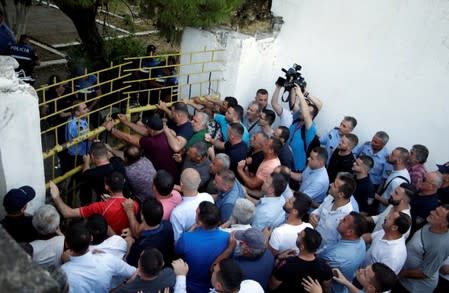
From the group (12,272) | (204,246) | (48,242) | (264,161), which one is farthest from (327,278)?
(12,272)

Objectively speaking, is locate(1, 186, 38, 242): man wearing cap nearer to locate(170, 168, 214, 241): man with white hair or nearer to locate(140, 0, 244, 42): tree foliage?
locate(170, 168, 214, 241): man with white hair

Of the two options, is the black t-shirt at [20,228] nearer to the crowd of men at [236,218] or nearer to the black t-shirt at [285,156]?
the crowd of men at [236,218]

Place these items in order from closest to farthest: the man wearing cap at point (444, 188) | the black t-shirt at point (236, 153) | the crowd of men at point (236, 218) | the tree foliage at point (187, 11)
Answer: the crowd of men at point (236, 218) → the man wearing cap at point (444, 188) → the black t-shirt at point (236, 153) → the tree foliage at point (187, 11)

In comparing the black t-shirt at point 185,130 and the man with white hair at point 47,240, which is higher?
the black t-shirt at point 185,130

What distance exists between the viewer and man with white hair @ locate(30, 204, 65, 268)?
340cm

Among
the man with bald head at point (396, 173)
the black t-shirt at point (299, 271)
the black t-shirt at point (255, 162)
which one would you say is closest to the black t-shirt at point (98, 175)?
the black t-shirt at point (255, 162)

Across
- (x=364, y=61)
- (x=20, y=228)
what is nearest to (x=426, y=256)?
(x=364, y=61)

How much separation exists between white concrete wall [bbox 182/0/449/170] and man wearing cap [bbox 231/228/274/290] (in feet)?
11.8

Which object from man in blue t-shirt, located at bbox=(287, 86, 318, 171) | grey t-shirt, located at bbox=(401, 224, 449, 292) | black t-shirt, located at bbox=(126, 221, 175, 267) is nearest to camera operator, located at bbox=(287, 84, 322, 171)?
man in blue t-shirt, located at bbox=(287, 86, 318, 171)

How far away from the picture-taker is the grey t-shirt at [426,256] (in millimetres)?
4059

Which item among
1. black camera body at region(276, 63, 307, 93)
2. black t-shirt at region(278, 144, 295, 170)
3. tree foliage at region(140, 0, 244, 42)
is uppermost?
tree foliage at region(140, 0, 244, 42)

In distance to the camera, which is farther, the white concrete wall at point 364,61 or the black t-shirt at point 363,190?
the white concrete wall at point 364,61

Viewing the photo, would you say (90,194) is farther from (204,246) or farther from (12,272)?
(12,272)

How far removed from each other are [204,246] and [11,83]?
2091mm
